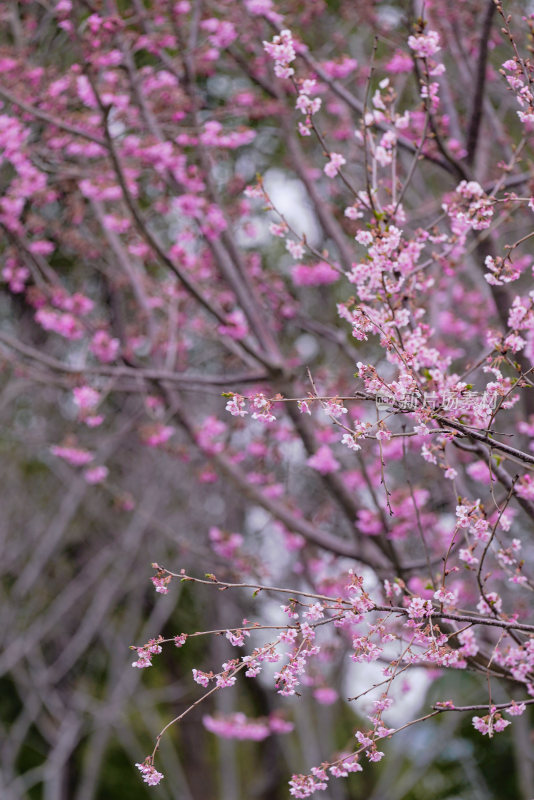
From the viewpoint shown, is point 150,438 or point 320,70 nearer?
point 320,70

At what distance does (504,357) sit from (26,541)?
298 inches

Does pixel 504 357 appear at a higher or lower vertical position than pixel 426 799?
higher

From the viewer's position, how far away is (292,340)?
9062mm

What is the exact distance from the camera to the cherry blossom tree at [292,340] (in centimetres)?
246

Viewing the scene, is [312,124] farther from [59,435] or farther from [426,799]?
[426,799]

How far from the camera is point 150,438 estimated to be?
5.03m

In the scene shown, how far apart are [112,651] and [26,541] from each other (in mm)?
1498

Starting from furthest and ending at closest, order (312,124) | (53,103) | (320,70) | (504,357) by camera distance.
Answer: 1. (53,103)
2. (320,70)
3. (312,124)
4. (504,357)

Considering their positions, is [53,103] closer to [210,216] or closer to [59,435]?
[210,216]

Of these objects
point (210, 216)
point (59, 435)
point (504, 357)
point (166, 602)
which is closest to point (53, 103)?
point (210, 216)

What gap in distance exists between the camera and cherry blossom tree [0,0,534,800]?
2461 mm

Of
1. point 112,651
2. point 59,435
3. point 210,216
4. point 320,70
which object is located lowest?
point 112,651

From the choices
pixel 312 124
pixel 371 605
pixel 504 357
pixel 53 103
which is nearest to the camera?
pixel 371 605

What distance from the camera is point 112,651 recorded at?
9.02 meters
